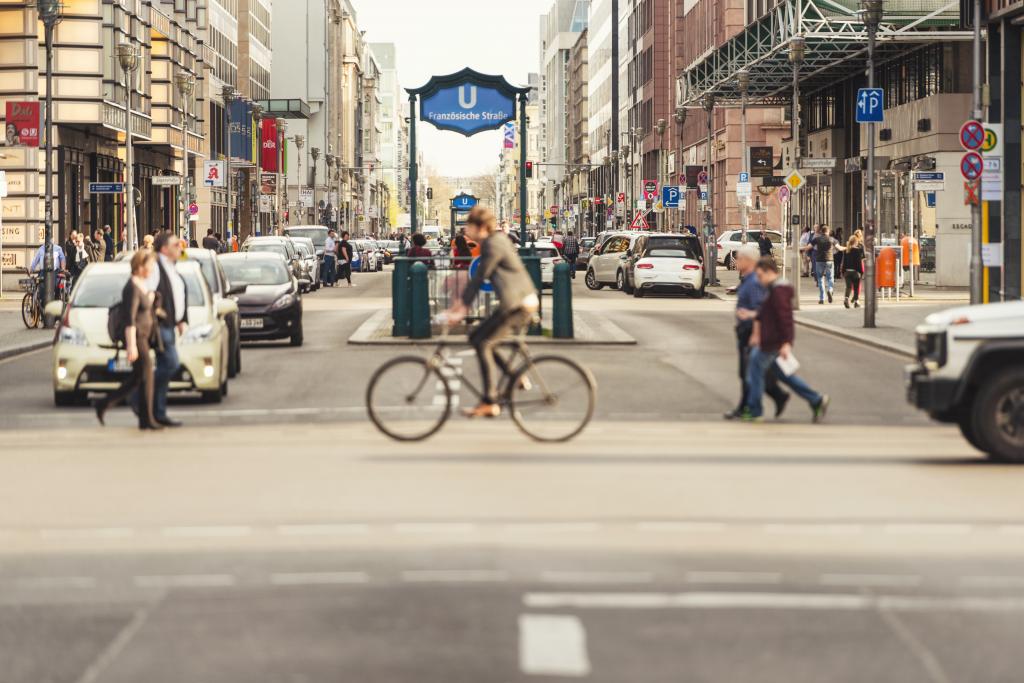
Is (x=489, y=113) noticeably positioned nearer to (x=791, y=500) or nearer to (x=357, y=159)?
(x=791, y=500)

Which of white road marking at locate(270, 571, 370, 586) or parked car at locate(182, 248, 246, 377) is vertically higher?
parked car at locate(182, 248, 246, 377)

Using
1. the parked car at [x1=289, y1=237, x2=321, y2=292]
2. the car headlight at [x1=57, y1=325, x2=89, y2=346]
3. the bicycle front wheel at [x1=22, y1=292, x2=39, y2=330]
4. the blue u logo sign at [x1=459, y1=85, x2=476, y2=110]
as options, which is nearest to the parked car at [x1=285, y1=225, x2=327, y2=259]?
the parked car at [x1=289, y1=237, x2=321, y2=292]

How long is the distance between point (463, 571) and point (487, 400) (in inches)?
247

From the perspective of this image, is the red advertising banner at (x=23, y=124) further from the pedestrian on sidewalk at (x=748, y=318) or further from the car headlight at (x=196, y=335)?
the pedestrian on sidewalk at (x=748, y=318)

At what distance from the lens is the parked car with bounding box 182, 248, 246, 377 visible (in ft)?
71.1

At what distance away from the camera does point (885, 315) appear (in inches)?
1404

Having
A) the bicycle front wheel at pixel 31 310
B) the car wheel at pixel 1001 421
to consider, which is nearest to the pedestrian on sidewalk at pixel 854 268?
the bicycle front wheel at pixel 31 310

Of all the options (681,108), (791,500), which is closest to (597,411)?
(791,500)

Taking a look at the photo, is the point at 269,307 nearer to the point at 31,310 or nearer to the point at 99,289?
the point at 31,310

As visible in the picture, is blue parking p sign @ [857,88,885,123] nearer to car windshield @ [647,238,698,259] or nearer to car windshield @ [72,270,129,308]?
car windshield @ [647,238,698,259]

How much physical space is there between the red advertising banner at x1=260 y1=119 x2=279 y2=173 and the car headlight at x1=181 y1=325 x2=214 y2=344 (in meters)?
104

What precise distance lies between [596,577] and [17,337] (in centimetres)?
2353

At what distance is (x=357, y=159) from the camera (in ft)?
653

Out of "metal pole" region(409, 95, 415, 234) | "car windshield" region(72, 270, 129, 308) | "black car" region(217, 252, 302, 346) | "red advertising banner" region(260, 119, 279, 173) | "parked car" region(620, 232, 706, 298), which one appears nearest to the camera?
"car windshield" region(72, 270, 129, 308)
